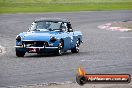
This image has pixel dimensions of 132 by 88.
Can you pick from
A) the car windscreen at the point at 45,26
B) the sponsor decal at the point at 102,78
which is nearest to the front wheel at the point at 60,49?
the car windscreen at the point at 45,26

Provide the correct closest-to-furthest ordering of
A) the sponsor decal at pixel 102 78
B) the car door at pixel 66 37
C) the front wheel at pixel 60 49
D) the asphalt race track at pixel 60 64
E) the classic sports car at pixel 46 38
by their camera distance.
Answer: the sponsor decal at pixel 102 78 < the asphalt race track at pixel 60 64 < the classic sports car at pixel 46 38 < the front wheel at pixel 60 49 < the car door at pixel 66 37

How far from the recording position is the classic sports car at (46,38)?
66.9 feet

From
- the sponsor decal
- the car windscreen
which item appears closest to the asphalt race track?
the car windscreen

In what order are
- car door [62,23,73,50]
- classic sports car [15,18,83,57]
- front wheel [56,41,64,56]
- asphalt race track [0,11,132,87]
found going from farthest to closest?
car door [62,23,73,50] < front wheel [56,41,64,56] < classic sports car [15,18,83,57] < asphalt race track [0,11,132,87]

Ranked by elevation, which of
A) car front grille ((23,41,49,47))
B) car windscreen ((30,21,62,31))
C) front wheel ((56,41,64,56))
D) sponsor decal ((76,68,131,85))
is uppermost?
sponsor decal ((76,68,131,85))

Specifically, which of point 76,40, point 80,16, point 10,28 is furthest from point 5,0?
point 76,40

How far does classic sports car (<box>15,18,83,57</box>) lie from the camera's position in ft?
66.9

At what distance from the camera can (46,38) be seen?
20.5 metres

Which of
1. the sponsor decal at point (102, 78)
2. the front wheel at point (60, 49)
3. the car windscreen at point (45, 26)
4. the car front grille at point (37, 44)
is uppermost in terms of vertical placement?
the sponsor decal at point (102, 78)

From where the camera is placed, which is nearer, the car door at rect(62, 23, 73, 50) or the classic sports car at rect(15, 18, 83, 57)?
the classic sports car at rect(15, 18, 83, 57)

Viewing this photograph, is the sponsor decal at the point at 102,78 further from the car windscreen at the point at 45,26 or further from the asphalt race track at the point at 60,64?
the car windscreen at the point at 45,26

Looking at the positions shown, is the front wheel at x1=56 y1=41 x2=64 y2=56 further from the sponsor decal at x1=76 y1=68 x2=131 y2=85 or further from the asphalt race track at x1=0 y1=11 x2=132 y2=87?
the sponsor decal at x1=76 y1=68 x2=131 y2=85

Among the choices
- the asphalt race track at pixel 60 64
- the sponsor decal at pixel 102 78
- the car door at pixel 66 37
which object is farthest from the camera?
the car door at pixel 66 37

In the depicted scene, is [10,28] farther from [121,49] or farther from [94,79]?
[94,79]
